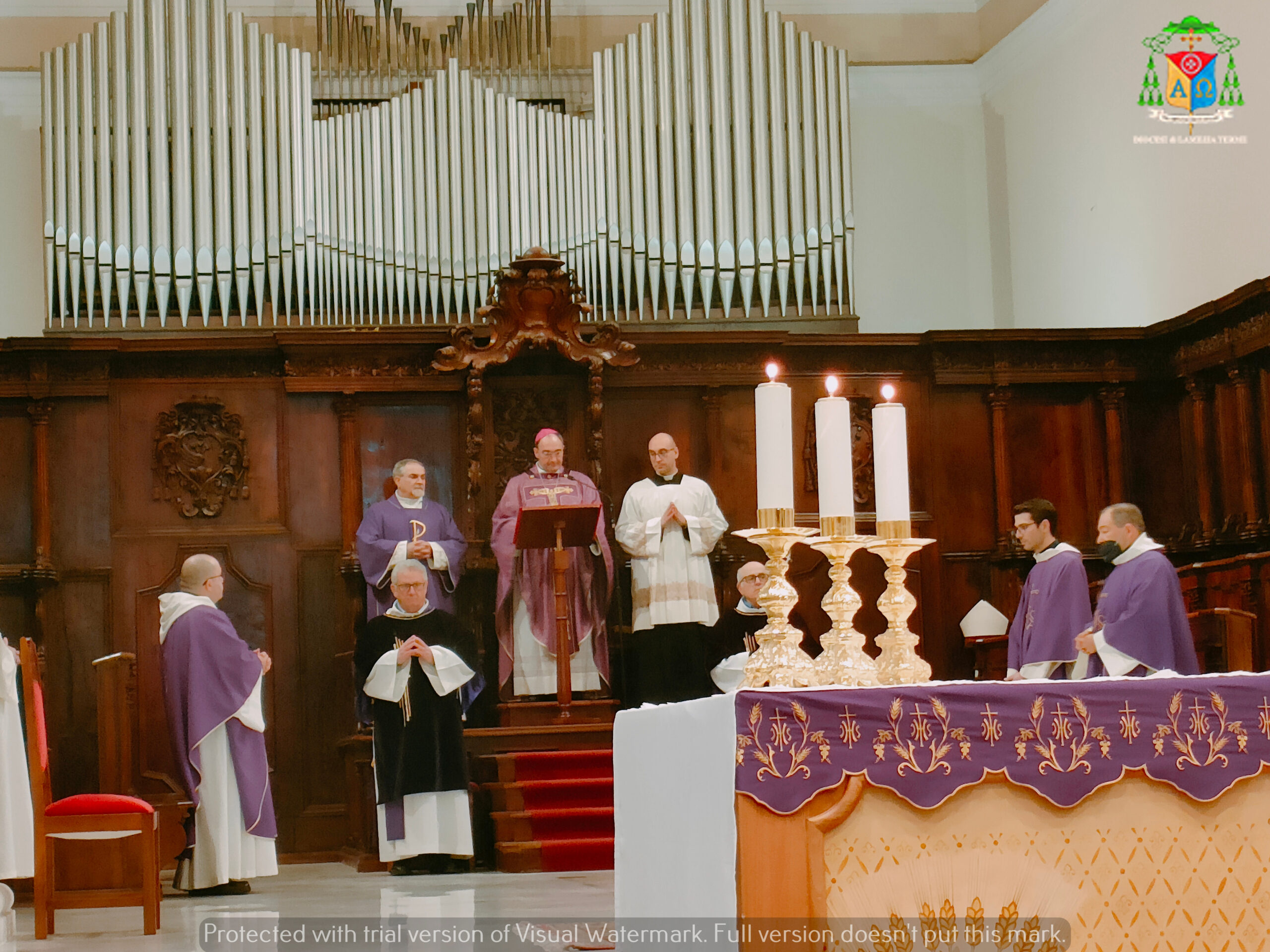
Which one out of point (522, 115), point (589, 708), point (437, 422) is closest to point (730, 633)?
point (589, 708)

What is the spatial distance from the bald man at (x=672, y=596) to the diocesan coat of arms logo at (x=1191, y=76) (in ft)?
12.8

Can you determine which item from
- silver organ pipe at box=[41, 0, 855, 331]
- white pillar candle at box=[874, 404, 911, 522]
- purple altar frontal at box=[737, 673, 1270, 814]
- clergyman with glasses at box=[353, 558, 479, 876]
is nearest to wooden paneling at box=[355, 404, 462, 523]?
silver organ pipe at box=[41, 0, 855, 331]

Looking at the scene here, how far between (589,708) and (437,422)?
2.52m

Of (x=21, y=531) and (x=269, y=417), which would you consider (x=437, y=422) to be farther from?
(x=21, y=531)

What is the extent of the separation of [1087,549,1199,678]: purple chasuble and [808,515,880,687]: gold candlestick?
4.82m

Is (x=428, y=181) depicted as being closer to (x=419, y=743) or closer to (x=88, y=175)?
(x=88, y=175)

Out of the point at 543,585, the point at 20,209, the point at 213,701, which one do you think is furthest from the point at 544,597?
the point at 20,209

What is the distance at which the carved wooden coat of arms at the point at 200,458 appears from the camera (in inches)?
429

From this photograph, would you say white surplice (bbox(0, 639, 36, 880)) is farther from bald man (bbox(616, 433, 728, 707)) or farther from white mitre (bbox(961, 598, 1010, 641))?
white mitre (bbox(961, 598, 1010, 641))

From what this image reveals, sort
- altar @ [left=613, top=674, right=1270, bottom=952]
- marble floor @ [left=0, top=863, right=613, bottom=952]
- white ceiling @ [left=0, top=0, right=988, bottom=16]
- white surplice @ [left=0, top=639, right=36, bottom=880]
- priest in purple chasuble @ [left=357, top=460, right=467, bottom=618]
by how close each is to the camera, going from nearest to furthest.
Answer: altar @ [left=613, top=674, right=1270, bottom=952] < marble floor @ [left=0, top=863, right=613, bottom=952] < white surplice @ [left=0, top=639, right=36, bottom=880] < priest in purple chasuble @ [left=357, top=460, right=467, bottom=618] < white ceiling @ [left=0, top=0, right=988, bottom=16]

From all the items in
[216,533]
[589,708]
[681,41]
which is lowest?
[589,708]

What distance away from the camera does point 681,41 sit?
39.3 ft

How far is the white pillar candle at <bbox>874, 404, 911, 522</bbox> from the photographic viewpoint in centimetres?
388

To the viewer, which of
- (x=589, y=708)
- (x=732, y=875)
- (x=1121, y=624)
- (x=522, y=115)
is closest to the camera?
(x=732, y=875)
